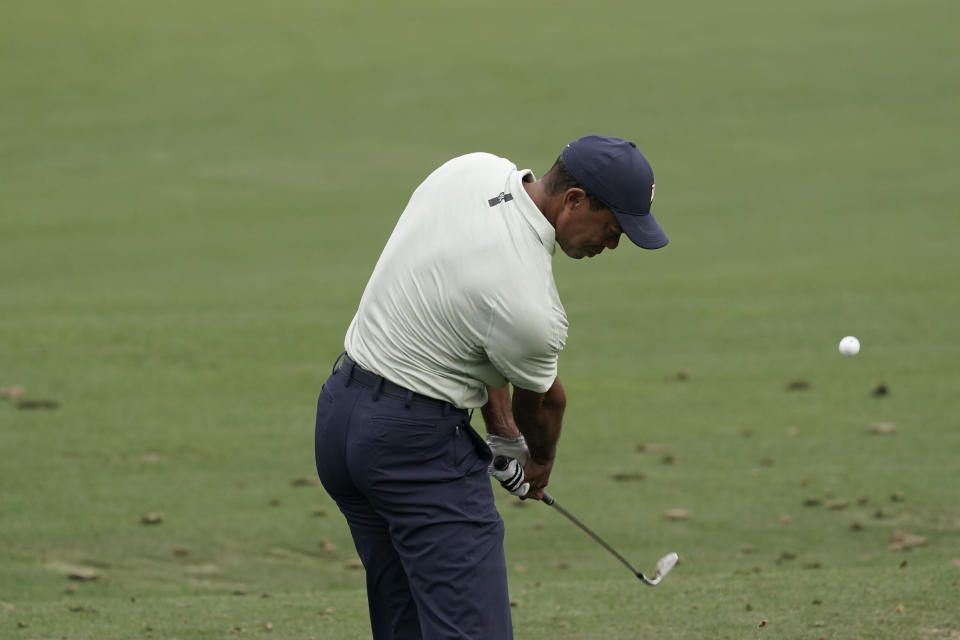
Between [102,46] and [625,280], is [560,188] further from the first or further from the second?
[102,46]

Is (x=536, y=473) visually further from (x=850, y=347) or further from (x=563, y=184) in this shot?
(x=850, y=347)

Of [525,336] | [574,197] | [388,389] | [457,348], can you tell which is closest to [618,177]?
[574,197]

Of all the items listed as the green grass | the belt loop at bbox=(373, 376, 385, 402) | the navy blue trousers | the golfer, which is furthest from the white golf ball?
the belt loop at bbox=(373, 376, 385, 402)

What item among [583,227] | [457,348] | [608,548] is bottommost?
[608,548]

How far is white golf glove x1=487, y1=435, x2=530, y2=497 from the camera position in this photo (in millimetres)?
5000

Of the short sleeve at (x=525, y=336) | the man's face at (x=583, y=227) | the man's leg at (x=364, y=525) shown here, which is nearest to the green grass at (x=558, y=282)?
the man's leg at (x=364, y=525)

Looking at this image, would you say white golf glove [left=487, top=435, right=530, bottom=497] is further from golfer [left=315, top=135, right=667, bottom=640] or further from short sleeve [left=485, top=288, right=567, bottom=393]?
short sleeve [left=485, top=288, right=567, bottom=393]

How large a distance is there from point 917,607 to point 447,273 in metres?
3.15

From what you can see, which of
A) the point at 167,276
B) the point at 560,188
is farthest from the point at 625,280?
the point at 560,188

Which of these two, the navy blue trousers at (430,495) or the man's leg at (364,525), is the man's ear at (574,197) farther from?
the man's leg at (364,525)

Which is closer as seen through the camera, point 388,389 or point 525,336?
point 525,336

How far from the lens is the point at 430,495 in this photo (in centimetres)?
454

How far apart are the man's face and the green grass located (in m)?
2.20

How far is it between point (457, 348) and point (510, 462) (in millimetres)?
713
